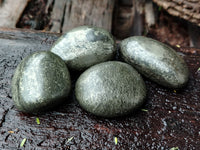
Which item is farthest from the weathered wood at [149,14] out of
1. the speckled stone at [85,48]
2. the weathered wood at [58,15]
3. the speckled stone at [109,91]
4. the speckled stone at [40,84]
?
the speckled stone at [40,84]

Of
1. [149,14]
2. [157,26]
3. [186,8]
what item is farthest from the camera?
[149,14]

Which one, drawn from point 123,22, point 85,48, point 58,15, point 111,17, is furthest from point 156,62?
point 123,22

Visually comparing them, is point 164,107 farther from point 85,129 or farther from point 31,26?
point 31,26

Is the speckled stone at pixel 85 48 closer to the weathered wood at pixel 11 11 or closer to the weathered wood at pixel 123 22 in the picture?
the weathered wood at pixel 11 11

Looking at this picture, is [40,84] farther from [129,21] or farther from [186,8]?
[129,21]

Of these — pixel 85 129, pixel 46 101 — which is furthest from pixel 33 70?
pixel 85 129

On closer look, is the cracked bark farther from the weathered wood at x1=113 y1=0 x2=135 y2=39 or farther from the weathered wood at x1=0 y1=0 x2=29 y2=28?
the weathered wood at x1=113 y1=0 x2=135 y2=39

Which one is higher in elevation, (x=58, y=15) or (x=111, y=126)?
(x=58, y=15)
